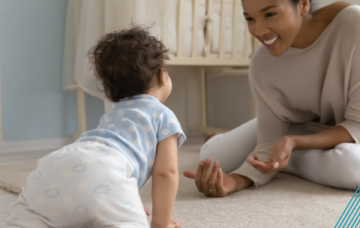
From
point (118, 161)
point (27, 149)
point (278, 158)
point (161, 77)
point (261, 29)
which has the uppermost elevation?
point (261, 29)

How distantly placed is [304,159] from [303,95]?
201mm

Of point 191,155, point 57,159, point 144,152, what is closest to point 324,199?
point 144,152

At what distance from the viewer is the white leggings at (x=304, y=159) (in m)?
1.02

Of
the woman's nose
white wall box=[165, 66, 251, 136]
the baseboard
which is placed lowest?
the baseboard

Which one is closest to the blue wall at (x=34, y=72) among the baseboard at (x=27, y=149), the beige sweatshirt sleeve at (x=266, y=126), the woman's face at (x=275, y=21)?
the baseboard at (x=27, y=149)

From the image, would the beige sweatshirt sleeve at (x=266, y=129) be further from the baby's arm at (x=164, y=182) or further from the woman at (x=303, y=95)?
the baby's arm at (x=164, y=182)

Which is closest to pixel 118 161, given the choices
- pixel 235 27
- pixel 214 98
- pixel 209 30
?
pixel 209 30

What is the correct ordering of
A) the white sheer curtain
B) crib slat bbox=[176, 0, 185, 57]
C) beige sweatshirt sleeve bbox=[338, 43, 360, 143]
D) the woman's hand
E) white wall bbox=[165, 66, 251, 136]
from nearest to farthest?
the woman's hand, beige sweatshirt sleeve bbox=[338, 43, 360, 143], the white sheer curtain, crib slat bbox=[176, 0, 185, 57], white wall bbox=[165, 66, 251, 136]

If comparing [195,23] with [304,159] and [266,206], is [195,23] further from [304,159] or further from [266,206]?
[266,206]

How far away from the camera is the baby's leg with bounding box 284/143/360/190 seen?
1012 mm

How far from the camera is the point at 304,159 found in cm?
116

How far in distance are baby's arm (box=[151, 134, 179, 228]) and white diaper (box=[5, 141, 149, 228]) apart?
2.6 inches

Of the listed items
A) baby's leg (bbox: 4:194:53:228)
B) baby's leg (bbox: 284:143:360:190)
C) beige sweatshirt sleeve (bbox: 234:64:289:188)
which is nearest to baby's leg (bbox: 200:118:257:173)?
beige sweatshirt sleeve (bbox: 234:64:289:188)

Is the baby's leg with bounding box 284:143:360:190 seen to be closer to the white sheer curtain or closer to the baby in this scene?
the baby
